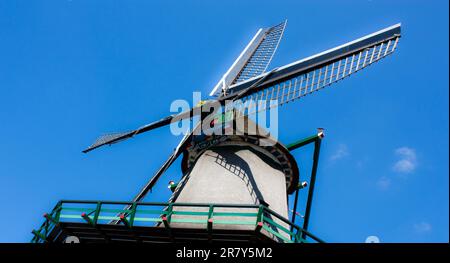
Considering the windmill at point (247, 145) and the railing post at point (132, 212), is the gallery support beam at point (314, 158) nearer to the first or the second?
the windmill at point (247, 145)

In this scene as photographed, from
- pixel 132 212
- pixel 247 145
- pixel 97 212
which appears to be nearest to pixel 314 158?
pixel 247 145

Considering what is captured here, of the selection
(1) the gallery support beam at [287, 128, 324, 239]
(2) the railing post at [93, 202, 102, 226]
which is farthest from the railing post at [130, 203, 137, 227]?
(1) the gallery support beam at [287, 128, 324, 239]

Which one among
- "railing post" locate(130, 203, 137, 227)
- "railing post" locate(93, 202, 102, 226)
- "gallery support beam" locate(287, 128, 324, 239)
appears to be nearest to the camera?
"railing post" locate(130, 203, 137, 227)

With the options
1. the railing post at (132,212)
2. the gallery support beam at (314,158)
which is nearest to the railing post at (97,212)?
the railing post at (132,212)

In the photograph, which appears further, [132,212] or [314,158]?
[314,158]

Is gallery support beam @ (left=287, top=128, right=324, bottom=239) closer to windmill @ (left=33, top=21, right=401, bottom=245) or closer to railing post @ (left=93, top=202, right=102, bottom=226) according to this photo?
→ windmill @ (left=33, top=21, right=401, bottom=245)

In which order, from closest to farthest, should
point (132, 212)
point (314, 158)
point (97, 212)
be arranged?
point (132, 212) < point (97, 212) < point (314, 158)

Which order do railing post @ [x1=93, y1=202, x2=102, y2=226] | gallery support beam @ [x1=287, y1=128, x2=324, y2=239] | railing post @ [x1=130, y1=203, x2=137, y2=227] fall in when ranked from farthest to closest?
gallery support beam @ [x1=287, y1=128, x2=324, y2=239] < railing post @ [x1=93, y1=202, x2=102, y2=226] < railing post @ [x1=130, y1=203, x2=137, y2=227]

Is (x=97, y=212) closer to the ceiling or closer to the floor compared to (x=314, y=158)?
closer to the floor

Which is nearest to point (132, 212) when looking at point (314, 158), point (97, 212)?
point (97, 212)

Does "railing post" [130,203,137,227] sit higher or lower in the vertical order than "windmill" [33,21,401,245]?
lower

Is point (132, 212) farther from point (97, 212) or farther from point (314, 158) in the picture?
point (314, 158)

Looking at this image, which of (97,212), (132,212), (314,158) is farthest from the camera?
(314,158)

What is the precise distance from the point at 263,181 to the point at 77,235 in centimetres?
608
